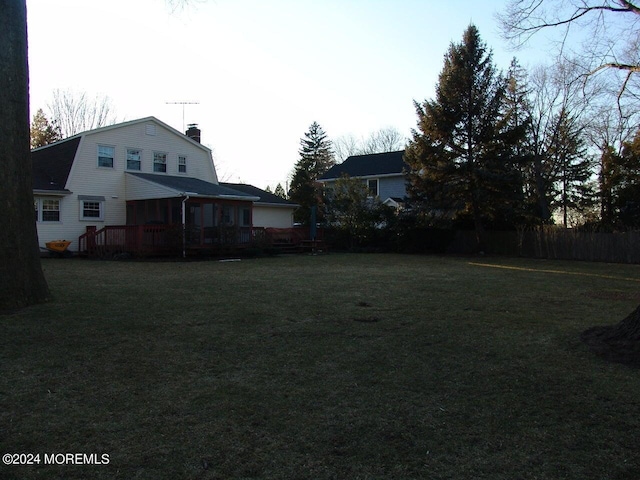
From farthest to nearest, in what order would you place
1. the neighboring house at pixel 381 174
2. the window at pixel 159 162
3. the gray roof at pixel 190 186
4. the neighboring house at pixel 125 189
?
the neighboring house at pixel 381 174
the window at pixel 159 162
the gray roof at pixel 190 186
the neighboring house at pixel 125 189

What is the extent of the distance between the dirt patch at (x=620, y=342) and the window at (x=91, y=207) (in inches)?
849

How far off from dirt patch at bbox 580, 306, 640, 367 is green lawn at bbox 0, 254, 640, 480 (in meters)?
0.18

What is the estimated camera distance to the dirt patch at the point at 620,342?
198 inches

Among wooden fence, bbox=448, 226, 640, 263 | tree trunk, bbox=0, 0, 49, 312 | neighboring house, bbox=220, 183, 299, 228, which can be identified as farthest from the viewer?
neighboring house, bbox=220, 183, 299, 228

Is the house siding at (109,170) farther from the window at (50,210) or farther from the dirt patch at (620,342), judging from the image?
the dirt patch at (620,342)

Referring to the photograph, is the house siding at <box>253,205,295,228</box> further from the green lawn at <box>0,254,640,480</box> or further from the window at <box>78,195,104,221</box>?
the green lawn at <box>0,254,640,480</box>

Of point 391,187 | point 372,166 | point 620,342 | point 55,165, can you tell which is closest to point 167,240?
point 55,165

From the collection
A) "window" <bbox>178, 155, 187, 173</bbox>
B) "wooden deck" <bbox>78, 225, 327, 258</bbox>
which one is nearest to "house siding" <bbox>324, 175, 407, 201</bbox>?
"window" <bbox>178, 155, 187, 173</bbox>

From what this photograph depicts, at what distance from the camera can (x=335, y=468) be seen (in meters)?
2.89

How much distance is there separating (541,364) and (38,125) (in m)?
41.7

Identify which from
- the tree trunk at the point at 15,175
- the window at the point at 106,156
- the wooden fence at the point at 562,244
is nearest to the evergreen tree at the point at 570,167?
the wooden fence at the point at 562,244

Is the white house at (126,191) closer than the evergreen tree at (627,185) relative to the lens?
Yes

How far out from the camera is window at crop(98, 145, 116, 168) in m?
22.8

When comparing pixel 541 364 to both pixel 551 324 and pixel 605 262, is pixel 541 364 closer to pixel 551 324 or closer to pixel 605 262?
pixel 551 324
